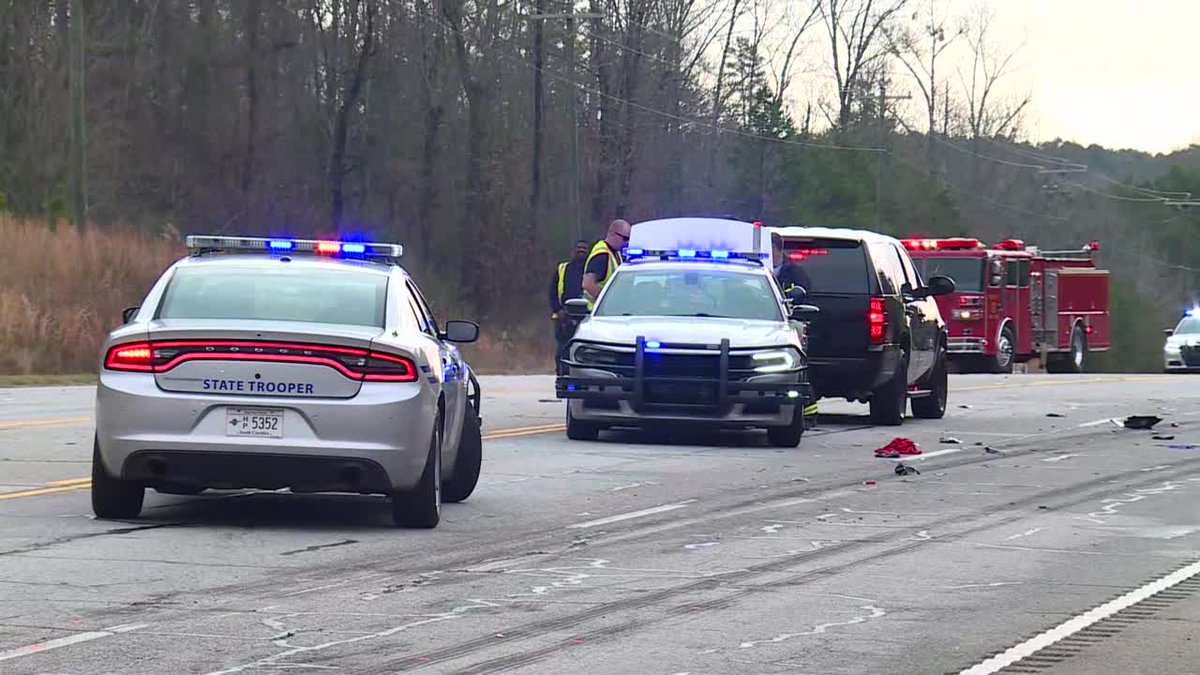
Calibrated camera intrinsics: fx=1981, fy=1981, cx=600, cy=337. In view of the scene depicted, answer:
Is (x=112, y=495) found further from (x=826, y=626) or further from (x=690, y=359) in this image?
(x=690, y=359)

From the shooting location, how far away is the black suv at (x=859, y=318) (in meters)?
20.2

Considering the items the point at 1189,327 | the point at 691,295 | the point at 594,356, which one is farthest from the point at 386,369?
the point at 1189,327

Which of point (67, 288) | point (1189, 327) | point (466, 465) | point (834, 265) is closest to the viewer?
point (466, 465)

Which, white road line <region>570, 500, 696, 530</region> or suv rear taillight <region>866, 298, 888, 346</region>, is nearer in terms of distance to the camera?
white road line <region>570, 500, 696, 530</region>

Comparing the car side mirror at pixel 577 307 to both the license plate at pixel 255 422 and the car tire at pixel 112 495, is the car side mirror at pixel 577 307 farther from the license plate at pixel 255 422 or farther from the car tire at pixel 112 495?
the license plate at pixel 255 422

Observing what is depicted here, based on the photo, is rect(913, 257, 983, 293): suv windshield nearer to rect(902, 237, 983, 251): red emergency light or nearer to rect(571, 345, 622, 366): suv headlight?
rect(902, 237, 983, 251): red emergency light

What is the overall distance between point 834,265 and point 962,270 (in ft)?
70.3

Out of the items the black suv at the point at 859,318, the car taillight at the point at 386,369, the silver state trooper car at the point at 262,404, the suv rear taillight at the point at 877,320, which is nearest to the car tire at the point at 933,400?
the black suv at the point at 859,318

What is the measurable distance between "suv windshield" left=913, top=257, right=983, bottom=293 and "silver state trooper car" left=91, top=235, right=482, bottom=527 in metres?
31.2

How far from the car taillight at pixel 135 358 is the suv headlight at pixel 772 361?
7614 mm

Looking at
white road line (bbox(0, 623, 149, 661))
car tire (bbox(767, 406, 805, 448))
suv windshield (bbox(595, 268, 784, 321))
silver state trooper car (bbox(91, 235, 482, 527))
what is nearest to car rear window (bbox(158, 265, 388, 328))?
silver state trooper car (bbox(91, 235, 482, 527))

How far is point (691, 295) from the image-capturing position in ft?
59.8

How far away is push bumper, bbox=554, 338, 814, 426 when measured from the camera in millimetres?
16969

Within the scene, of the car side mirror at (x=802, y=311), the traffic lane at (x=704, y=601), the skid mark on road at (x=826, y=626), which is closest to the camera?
the traffic lane at (x=704, y=601)
